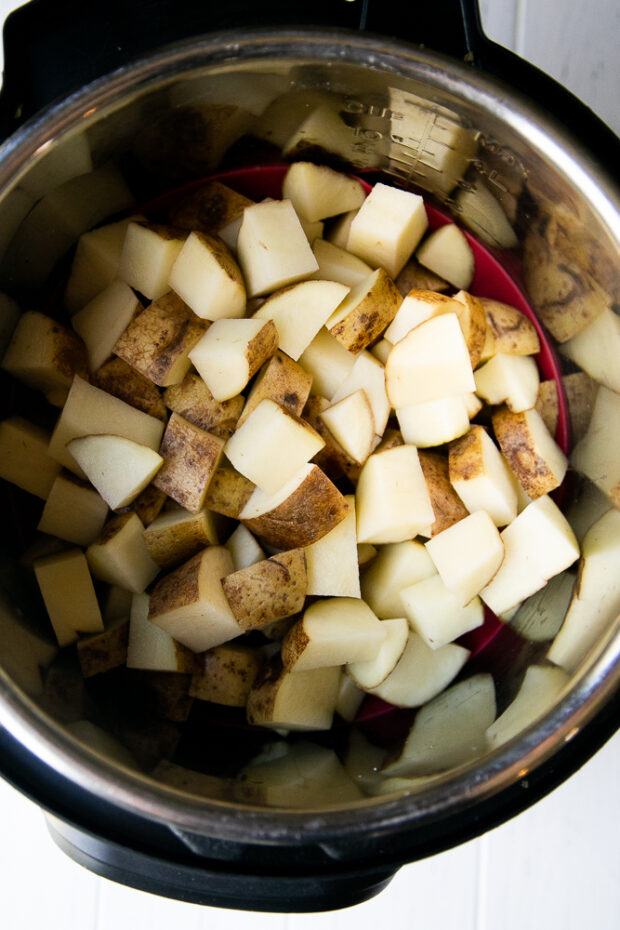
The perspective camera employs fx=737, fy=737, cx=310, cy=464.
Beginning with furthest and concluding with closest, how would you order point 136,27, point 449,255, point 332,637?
point 449,255 < point 332,637 < point 136,27

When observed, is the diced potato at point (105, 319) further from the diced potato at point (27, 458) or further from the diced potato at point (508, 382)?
the diced potato at point (508, 382)

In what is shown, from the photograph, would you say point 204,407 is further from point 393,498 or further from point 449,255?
point 449,255

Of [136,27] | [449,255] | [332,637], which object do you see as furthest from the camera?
[449,255]

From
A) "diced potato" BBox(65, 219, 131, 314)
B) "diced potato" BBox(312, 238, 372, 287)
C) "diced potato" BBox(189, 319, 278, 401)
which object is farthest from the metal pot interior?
"diced potato" BBox(189, 319, 278, 401)

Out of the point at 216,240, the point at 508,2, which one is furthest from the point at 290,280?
the point at 508,2

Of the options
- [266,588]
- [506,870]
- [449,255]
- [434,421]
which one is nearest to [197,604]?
[266,588]

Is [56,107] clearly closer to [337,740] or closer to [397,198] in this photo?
[397,198]
